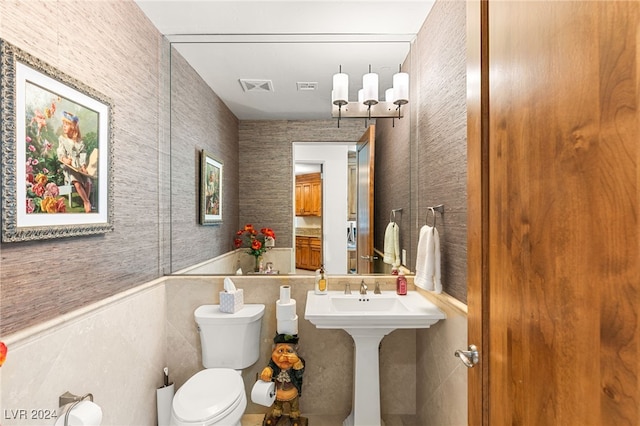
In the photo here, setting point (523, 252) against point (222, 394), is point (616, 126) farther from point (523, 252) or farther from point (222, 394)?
point (222, 394)

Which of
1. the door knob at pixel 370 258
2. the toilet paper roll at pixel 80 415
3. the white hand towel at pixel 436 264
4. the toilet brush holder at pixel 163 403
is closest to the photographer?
the toilet paper roll at pixel 80 415

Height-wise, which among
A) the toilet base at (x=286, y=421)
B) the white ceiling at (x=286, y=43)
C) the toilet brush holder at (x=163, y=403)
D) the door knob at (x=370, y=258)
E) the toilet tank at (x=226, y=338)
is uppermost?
the white ceiling at (x=286, y=43)

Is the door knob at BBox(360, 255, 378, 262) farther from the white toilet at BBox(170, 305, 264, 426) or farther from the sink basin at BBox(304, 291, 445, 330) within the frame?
the white toilet at BBox(170, 305, 264, 426)

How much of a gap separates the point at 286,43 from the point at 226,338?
1863 millimetres

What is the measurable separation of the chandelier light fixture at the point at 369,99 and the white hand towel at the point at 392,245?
75cm

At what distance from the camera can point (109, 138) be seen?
1444 millimetres

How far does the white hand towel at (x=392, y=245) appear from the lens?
207 cm

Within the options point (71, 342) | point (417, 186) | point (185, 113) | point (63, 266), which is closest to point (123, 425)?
point (71, 342)

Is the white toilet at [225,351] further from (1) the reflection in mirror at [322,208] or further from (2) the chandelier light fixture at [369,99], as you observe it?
(2) the chandelier light fixture at [369,99]

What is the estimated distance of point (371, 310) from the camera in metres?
1.90

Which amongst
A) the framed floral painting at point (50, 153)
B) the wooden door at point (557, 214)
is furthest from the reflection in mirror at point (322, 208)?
the wooden door at point (557, 214)

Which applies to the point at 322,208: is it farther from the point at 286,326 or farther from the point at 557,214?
the point at 557,214

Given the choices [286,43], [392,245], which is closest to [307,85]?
[286,43]

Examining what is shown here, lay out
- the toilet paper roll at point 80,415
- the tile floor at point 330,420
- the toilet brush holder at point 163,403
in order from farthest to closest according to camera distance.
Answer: the tile floor at point 330,420 < the toilet brush holder at point 163,403 < the toilet paper roll at point 80,415
